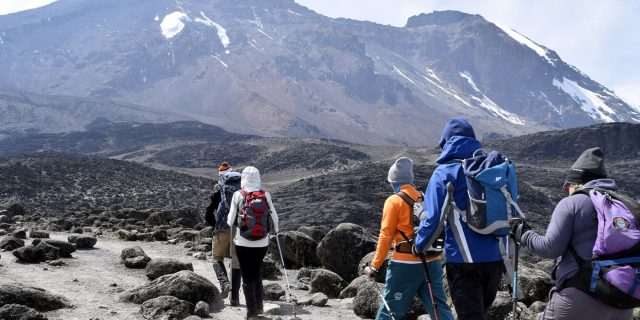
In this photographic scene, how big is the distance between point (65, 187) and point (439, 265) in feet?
208

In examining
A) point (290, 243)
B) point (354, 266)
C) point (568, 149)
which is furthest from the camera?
point (568, 149)

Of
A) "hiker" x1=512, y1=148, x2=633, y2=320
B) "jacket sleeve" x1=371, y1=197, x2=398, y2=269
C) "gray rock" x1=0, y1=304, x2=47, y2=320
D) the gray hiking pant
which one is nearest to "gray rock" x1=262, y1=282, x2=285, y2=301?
"gray rock" x1=0, y1=304, x2=47, y2=320

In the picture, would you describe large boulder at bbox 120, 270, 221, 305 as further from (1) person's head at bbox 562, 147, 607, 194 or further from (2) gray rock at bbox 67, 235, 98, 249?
(2) gray rock at bbox 67, 235, 98, 249

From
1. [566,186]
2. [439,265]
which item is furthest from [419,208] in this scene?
[566,186]

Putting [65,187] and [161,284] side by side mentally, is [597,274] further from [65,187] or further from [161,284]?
[65,187]

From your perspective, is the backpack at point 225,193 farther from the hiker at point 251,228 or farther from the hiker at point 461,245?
the hiker at point 461,245

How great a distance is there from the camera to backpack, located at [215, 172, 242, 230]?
8242mm

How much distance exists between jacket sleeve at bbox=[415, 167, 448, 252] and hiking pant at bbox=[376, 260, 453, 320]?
54 centimetres

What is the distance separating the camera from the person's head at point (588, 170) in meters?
3.97

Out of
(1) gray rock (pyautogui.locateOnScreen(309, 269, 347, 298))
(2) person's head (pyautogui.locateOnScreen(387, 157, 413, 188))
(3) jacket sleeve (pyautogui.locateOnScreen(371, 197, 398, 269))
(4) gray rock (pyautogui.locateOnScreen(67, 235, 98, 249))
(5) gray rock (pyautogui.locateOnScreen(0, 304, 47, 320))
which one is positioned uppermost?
(2) person's head (pyautogui.locateOnScreen(387, 157, 413, 188))

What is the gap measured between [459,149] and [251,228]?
309 cm

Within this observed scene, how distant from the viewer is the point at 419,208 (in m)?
5.18

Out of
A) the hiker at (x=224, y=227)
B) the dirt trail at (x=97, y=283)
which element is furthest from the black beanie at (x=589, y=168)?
the hiker at (x=224, y=227)

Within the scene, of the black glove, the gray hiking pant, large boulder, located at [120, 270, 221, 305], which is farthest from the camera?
large boulder, located at [120, 270, 221, 305]
